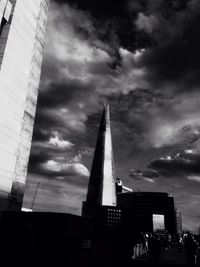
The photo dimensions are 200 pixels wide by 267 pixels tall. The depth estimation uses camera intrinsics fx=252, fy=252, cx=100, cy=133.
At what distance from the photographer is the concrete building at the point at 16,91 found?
20.1m

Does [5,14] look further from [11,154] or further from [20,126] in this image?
[11,154]

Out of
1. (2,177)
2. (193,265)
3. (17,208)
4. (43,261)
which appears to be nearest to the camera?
(43,261)

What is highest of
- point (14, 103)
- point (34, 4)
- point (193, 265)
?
point (34, 4)

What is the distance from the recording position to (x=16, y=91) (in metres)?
21.6

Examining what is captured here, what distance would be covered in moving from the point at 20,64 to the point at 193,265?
2071 centimetres

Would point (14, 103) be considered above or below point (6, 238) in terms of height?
above

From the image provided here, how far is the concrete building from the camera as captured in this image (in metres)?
20.1

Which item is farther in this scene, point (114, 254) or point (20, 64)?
point (20, 64)

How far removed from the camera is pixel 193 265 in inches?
667

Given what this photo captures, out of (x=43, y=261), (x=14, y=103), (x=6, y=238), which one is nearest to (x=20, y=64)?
(x=14, y=103)

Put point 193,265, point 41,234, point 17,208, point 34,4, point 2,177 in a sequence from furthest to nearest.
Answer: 1. point 34,4
2. point 17,208
3. point 2,177
4. point 193,265
5. point 41,234

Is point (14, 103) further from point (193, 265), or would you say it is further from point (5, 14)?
point (193, 265)

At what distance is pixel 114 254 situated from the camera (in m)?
18.1

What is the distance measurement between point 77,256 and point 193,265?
8630mm
